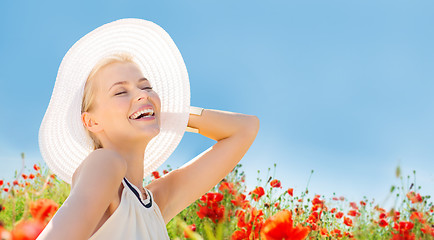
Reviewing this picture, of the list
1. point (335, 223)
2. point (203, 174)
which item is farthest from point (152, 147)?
point (335, 223)

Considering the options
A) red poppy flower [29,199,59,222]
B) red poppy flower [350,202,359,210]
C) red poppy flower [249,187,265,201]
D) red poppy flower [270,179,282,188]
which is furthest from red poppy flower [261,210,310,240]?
red poppy flower [350,202,359,210]

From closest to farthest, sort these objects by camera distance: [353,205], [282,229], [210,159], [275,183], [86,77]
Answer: [282,229]
[86,77]
[210,159]
[275,183]
[353,205]

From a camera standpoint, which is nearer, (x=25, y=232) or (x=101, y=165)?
(x=25, y=232)

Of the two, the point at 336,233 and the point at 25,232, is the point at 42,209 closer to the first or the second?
the point at 25,232

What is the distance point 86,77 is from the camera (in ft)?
6.55

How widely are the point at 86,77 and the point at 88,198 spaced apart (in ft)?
2.62

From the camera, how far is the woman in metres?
1.51

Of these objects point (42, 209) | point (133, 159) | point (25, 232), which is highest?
point (133, 159)

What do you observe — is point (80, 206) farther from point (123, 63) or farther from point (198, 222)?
point (198, 222)

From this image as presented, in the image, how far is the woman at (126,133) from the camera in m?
1.51

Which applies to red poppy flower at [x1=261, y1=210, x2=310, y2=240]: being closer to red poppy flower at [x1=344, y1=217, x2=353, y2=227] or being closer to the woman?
the woman

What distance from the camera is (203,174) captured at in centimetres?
214

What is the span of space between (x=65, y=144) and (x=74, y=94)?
272mm

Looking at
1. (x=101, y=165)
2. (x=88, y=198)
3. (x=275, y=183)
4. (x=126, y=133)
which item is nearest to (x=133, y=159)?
(x=126, y=133)
